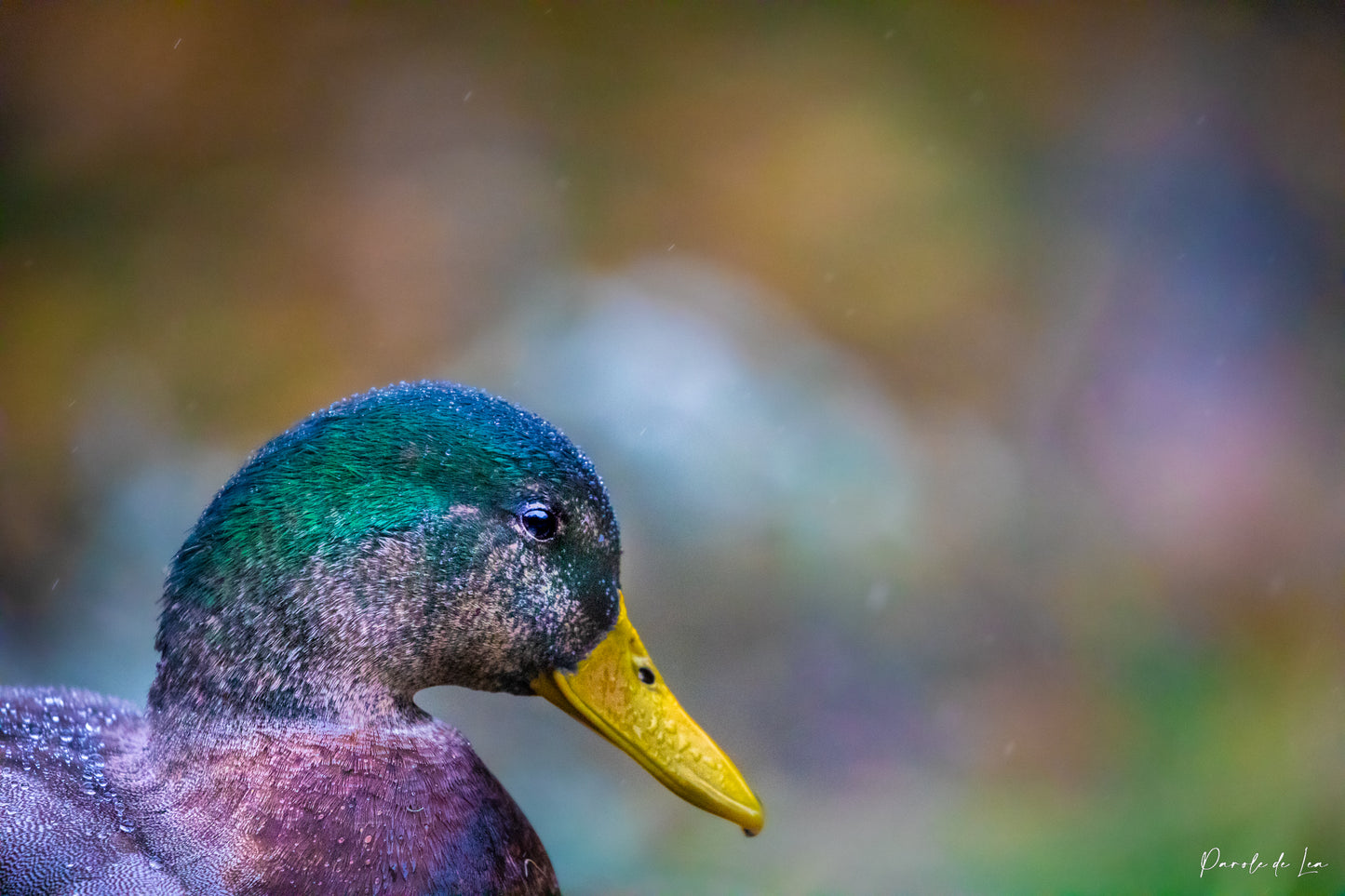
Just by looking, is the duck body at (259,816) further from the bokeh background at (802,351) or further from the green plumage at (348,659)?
the bokeh background at (802,351)

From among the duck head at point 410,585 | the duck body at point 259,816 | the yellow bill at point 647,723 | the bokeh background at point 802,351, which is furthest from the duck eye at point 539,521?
the bokeh background at point 802,351

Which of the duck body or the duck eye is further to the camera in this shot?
the duck eye

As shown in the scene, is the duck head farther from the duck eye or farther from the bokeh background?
the bokeh background

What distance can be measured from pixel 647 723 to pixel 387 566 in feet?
1.10

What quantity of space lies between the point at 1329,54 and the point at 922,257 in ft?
4.15

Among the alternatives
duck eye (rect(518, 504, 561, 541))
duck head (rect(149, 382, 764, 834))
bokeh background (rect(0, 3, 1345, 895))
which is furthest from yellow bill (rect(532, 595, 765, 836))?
bokeh background (rect(0, 3, 1345, 895))

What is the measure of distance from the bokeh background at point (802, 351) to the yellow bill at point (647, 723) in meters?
1.24

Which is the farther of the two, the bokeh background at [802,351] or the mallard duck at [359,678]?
the bokeh background at [802,351]

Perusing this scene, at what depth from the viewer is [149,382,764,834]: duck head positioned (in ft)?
3.96

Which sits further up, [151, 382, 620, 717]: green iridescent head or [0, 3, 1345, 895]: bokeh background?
[0, 3, 1345, 895]: bokeh background

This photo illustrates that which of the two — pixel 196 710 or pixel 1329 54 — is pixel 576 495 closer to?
pixel 196 710

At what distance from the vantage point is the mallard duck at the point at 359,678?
1.14 meters

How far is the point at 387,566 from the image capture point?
123 centimetres

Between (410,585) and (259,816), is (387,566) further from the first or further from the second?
(259,816)
